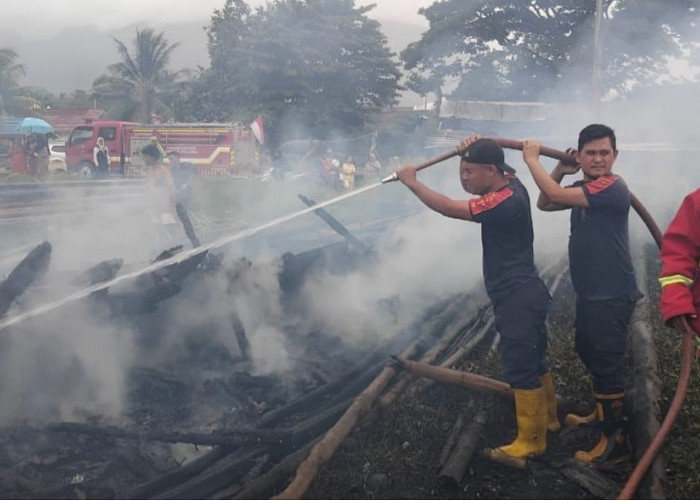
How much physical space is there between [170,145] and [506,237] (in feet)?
73.7

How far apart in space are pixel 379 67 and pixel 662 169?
16.9m

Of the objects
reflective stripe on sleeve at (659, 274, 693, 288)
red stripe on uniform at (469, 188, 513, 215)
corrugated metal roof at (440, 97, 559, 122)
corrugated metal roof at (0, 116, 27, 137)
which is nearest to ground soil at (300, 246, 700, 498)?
reflective stripe on sleeve at (659, 274, 693, 288)

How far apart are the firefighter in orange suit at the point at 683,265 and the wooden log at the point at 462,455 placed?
1307 millimetres

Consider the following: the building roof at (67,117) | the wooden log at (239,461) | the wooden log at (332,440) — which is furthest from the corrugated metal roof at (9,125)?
the wooden log at (332,440)

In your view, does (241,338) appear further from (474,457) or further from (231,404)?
(474,457)

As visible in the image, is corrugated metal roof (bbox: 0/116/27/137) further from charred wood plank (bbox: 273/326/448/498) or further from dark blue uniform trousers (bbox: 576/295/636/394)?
dark blue uniform trousers (bbox: 576/295/636/394)

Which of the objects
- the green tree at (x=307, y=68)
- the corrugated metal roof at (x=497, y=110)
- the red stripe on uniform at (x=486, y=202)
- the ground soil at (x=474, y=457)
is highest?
the green tree at (x=307, y=68)

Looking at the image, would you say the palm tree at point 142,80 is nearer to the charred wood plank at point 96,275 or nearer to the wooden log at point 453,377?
the charred wood plank at point 96,275

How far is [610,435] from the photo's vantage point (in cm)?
368

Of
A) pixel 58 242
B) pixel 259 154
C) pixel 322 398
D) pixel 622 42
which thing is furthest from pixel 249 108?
pixel 322 398

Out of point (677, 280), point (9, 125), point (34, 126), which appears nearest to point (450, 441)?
point (677, 280)

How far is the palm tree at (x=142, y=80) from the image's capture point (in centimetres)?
4625

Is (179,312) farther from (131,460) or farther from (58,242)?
(58,242)

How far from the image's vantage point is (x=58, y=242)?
9.66 metres
